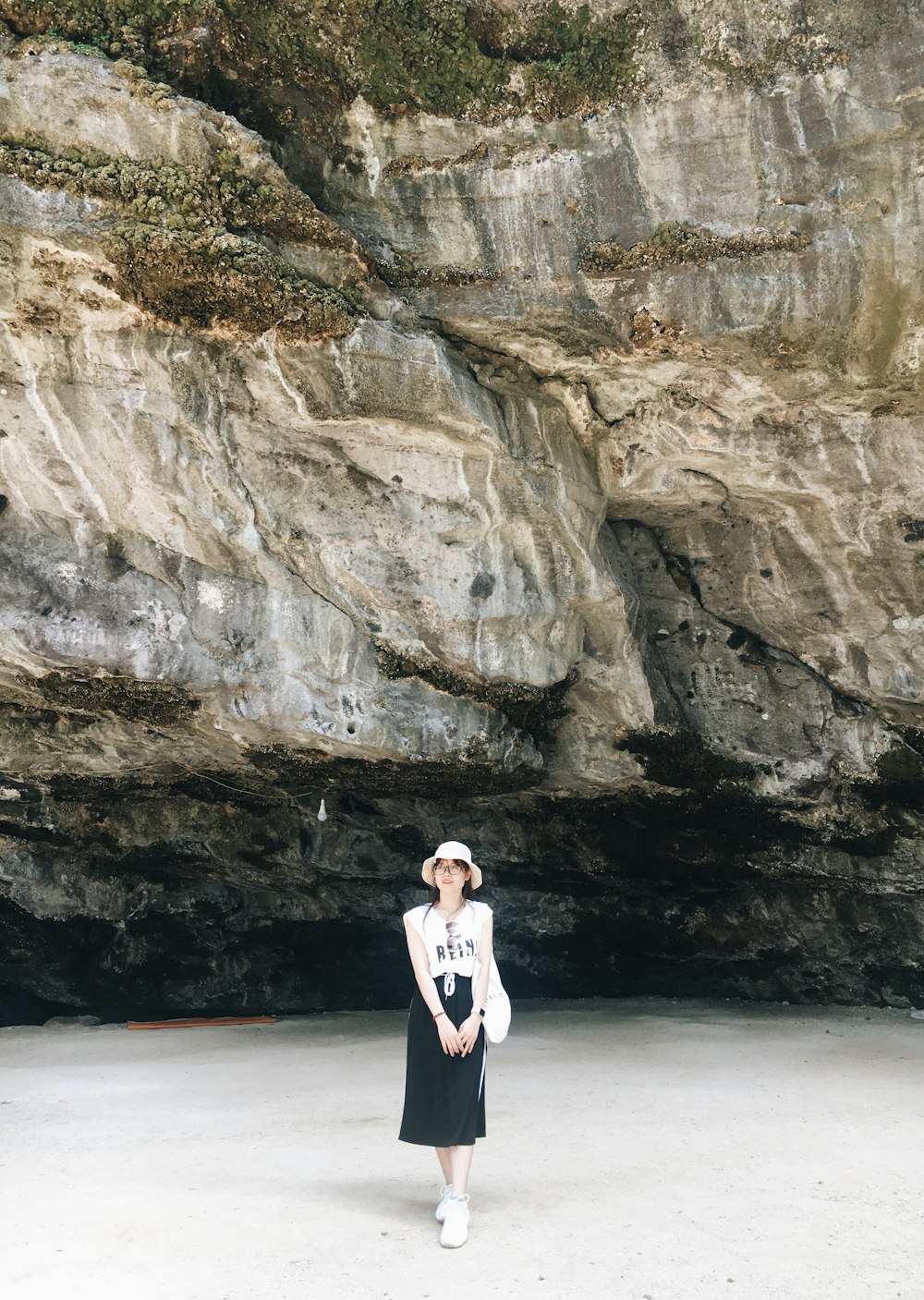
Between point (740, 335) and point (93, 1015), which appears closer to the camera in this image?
point (740, 335)

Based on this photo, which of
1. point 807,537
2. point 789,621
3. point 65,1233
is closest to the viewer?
point 65,1233

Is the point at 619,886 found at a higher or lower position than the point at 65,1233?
higher

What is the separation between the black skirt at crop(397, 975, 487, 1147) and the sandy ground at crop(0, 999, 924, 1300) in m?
0.34

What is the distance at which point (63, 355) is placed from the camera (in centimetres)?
715

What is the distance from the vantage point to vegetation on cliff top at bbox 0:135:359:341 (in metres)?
6.45

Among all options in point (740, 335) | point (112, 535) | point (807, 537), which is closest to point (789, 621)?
point (807, 537)

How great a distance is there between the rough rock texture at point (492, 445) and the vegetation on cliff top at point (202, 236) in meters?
0.02

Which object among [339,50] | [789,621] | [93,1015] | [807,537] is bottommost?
[93,1015]

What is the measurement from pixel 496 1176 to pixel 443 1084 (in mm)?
912

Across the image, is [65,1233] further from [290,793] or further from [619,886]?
[619,886]

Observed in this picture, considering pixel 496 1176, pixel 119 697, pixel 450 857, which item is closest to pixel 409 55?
pixel 119 697

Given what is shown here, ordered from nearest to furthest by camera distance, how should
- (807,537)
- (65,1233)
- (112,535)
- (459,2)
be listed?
(65,1233), (459,2), (112,535), (807,537)

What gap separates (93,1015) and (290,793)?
3.85 metres

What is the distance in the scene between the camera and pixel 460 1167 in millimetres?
4012
